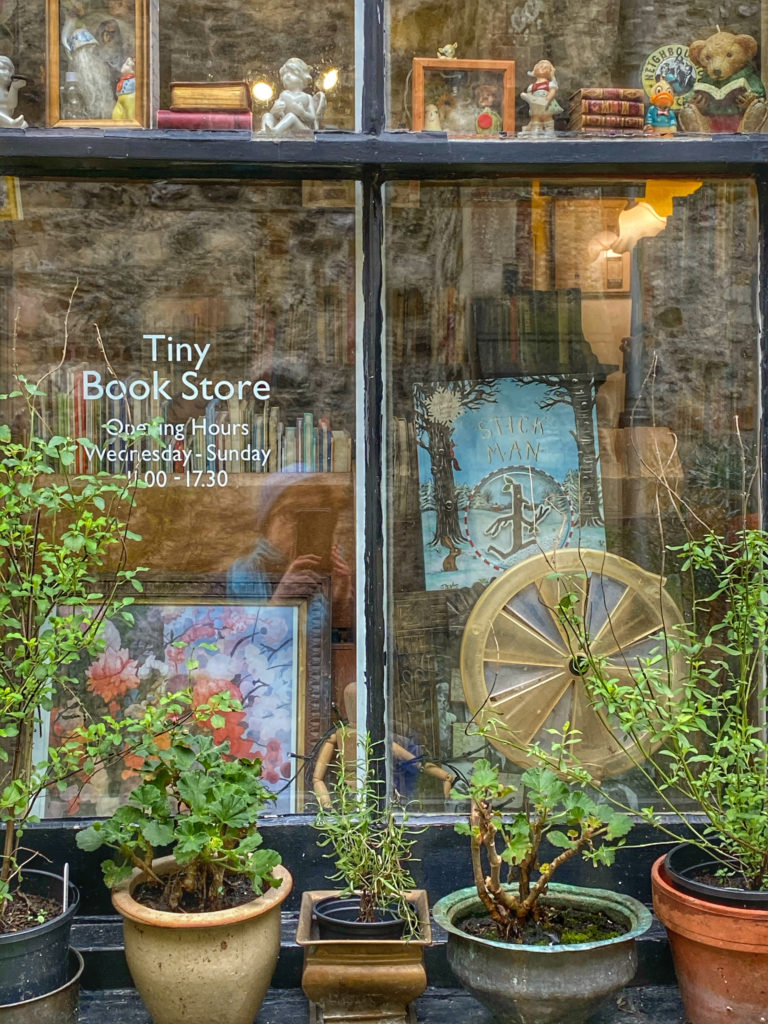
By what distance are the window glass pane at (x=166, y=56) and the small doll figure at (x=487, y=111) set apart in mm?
428

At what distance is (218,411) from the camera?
373 centimetres

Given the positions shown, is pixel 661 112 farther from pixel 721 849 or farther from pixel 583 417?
pixel 721 849

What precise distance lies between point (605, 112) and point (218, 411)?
165cm

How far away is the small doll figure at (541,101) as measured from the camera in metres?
3.69

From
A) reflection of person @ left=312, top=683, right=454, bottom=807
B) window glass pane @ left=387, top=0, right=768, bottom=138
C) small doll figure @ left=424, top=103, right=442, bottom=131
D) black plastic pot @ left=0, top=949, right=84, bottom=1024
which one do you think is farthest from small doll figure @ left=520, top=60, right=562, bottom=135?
black plastic pot @ left=0, top=949, right=84, bottom=1024

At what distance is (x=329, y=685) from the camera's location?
370 centimetres

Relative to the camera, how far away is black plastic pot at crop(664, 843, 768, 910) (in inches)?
113

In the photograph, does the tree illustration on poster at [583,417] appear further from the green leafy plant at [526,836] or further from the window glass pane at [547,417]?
the green leafy plant at [526,836]

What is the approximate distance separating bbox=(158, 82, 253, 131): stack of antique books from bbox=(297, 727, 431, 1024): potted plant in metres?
2.13

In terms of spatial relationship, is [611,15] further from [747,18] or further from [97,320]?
[97,320]

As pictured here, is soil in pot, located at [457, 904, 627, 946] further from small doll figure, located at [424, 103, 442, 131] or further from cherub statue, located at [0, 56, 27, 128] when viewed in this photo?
cherub statue, located at [0, 56, 27, 128]

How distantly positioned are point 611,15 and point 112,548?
2.50 m

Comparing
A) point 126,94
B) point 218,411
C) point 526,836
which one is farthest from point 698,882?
point 126,94

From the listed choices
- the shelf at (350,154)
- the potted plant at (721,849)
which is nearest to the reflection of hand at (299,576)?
the potted plant at (721,849)
